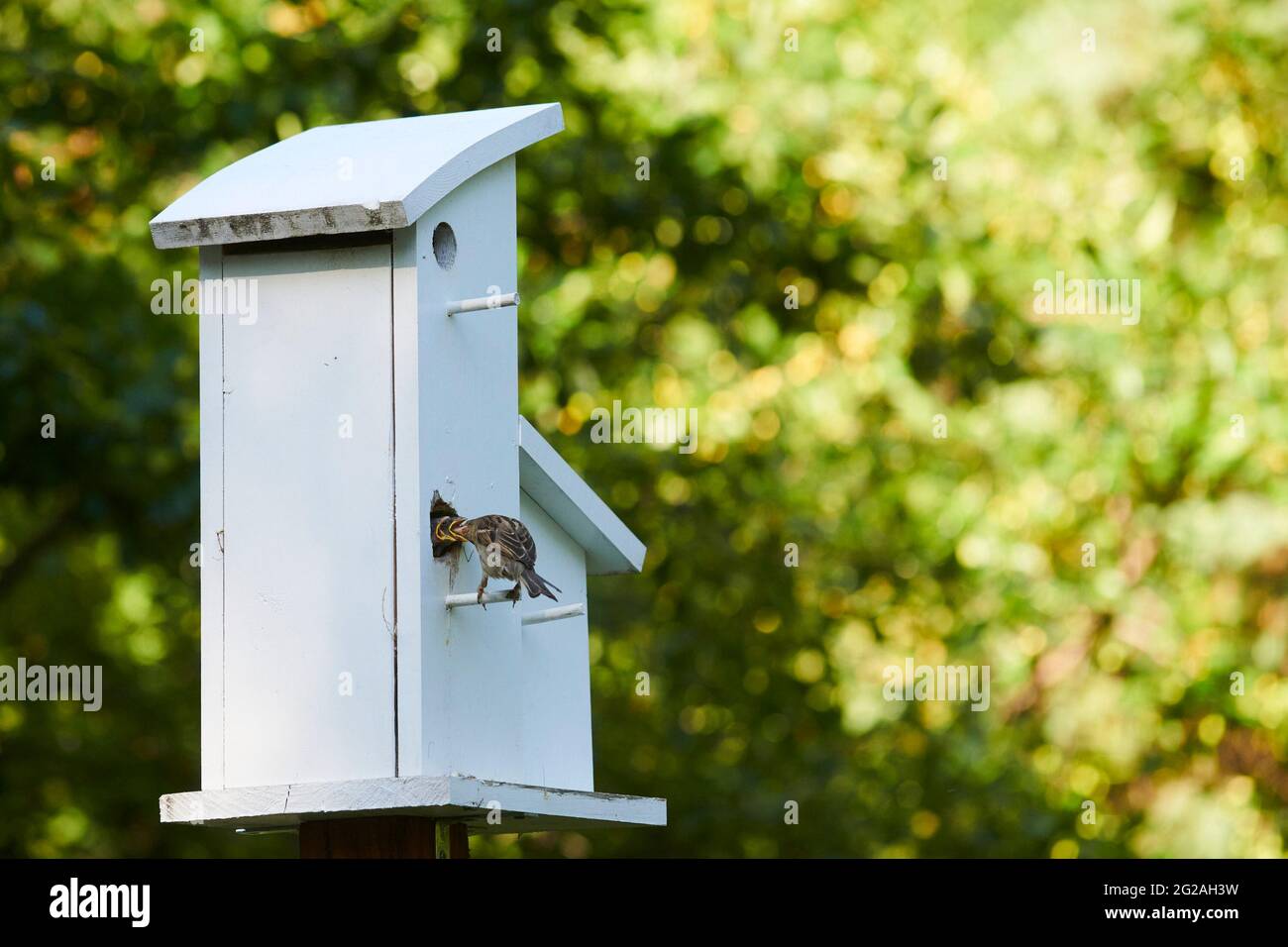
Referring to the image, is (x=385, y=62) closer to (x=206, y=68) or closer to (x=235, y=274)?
(x=206, y=68)

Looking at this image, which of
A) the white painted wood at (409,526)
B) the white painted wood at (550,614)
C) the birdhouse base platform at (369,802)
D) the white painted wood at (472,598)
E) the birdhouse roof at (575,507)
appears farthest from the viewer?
the birdhouse roof at (575,507)

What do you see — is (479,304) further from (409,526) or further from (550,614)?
(550,614)

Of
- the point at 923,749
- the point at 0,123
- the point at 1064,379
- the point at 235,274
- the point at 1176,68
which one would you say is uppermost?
the point at 1176,68

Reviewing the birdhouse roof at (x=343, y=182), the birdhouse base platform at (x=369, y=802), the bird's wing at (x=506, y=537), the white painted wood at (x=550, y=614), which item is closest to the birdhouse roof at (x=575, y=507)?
the white painted wood at (x=550, y=614)

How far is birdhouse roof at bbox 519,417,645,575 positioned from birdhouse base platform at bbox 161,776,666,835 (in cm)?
70

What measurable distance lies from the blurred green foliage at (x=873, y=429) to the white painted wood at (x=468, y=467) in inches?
143

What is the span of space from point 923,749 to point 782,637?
34.1 inches

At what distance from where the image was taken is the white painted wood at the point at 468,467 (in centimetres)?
281

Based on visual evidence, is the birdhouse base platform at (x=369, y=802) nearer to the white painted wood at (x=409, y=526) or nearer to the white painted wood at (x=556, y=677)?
the white painted wood at (x=409, y=526)

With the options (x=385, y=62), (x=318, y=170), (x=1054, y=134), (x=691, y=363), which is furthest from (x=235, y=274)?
(x=1054, y=134)

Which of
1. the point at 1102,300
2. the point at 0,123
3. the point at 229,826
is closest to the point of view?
the point at 229,826

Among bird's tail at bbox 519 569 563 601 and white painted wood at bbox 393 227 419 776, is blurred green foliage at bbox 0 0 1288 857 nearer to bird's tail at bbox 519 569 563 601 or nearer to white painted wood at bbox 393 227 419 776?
white painted wood at bbox 393 227 419 776

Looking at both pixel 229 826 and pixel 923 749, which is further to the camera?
pixel 923 749
